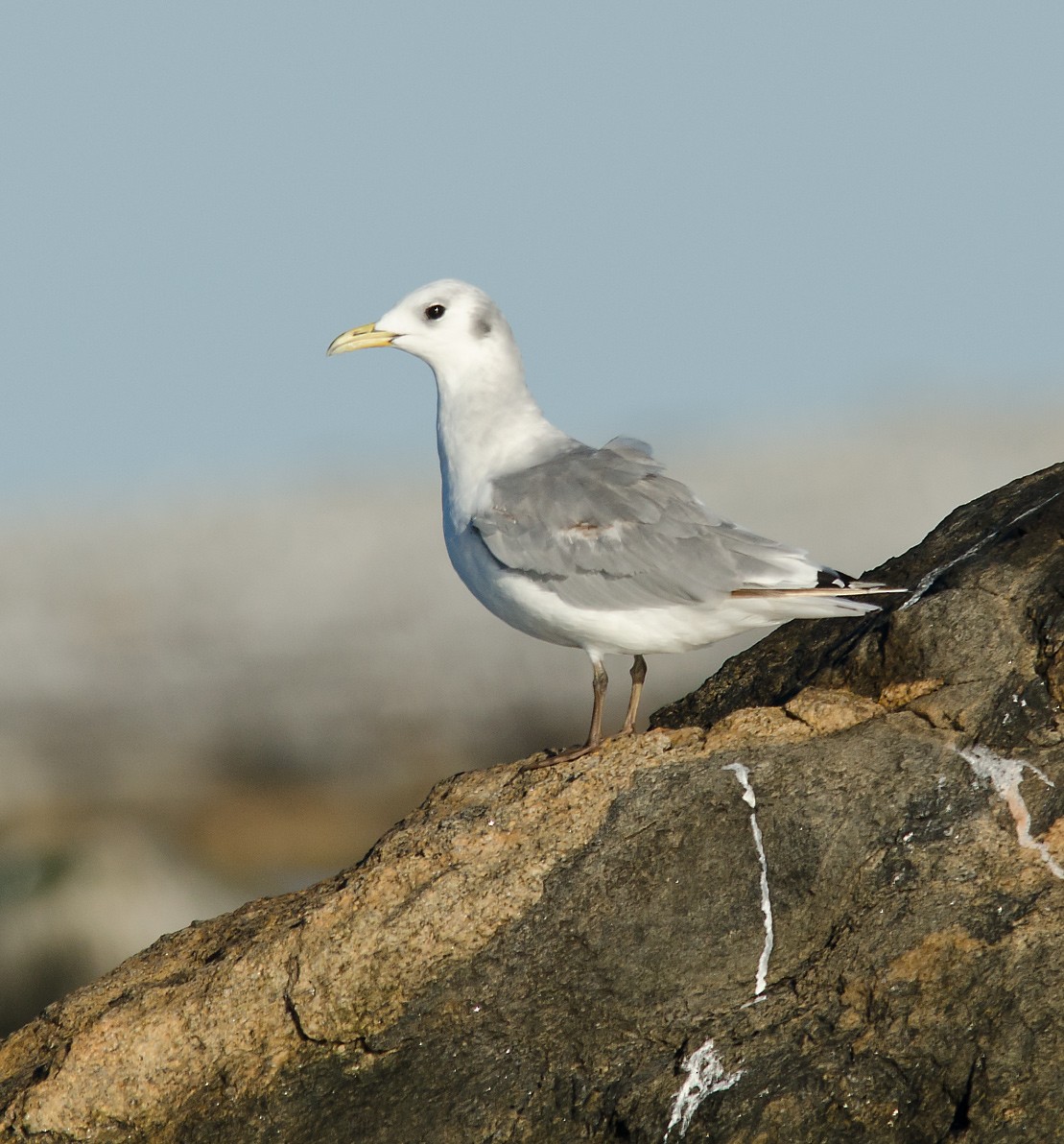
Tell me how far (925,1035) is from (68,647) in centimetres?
1708

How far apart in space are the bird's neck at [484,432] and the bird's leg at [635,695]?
1082 mm

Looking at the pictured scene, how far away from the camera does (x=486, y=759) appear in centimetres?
1648

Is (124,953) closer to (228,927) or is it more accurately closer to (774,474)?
(228,927)

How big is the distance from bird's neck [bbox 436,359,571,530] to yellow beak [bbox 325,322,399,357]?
0.33 meters

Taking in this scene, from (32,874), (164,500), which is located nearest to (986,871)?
(32,874)

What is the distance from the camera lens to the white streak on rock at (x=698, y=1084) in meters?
5.41

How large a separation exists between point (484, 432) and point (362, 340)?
0.82 metres

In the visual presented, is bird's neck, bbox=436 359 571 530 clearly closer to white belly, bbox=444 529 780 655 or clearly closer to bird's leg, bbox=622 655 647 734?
white belly, bbox=444 529 780 655

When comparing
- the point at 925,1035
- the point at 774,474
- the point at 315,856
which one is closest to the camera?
the point at 925,1035

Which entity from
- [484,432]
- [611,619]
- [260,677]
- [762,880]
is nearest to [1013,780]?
[762,880]

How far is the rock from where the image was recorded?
17.7ft

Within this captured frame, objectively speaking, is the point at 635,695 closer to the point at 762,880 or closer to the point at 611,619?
the point at 611,619

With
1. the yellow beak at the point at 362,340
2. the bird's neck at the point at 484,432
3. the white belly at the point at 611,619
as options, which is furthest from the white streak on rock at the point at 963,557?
the yellow beak at the point at 362,340

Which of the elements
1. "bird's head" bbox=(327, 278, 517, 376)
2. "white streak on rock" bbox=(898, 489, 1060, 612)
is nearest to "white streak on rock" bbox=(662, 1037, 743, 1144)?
"white streak on rock" bbox=(898, 489, 1060, 612)
